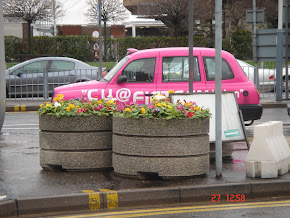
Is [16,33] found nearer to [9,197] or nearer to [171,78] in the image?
[171,78]

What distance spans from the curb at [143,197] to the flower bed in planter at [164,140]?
497mm

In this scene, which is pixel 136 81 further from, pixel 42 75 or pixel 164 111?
pixel 42 75

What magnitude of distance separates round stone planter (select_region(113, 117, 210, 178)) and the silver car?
1338 centimetres

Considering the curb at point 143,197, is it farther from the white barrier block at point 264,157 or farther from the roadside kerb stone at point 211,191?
the white barrier block at point 264,157

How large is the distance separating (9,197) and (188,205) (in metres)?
1.96

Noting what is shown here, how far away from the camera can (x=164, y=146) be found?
23.5 feet

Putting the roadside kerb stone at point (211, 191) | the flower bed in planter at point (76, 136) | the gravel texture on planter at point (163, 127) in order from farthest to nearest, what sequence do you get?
the flower bed in planter at point (76, 136)
the gravel texture on planter at point (163, 127)
the roadside kerb stone at point (211, 191)

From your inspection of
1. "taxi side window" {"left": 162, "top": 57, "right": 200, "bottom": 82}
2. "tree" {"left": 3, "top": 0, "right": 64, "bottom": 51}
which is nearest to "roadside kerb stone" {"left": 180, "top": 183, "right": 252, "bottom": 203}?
"taxi side window" {"left": 162, "top": 57, "right": 200, "bottom": 82}

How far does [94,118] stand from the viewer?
7.80m

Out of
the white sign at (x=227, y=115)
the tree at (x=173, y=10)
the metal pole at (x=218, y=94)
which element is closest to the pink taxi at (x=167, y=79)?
the white sign at (x=227, y=115)

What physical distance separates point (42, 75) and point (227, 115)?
512 inches

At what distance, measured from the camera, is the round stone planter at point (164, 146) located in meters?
7.16

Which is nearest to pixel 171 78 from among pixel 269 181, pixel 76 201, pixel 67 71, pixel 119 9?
pixel 269 181

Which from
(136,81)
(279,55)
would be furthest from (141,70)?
(279,55)
